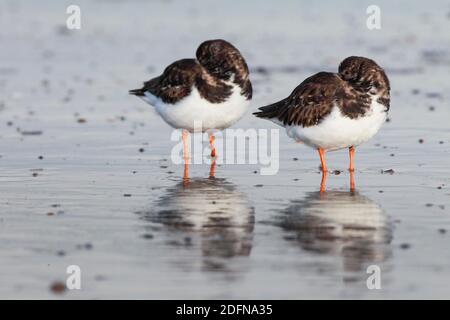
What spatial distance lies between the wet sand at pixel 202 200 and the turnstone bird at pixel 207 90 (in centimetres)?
69

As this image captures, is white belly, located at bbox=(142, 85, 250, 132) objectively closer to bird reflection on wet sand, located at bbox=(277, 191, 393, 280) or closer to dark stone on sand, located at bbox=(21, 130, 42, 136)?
bird reflection on wet sand, located at bbox=(277, 191, 393, 280)

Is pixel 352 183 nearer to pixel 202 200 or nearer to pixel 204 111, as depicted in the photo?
pixel 202 200

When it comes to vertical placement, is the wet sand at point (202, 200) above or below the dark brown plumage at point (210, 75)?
below

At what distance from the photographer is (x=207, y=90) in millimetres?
15391

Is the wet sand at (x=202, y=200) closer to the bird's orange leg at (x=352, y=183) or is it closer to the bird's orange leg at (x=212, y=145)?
the bird's orange leg at (x=352, y=183)

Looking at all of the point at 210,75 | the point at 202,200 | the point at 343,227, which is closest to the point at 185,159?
the point at 210,75

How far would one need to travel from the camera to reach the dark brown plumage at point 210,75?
15.4 meters

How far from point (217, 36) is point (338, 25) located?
4.55 meters

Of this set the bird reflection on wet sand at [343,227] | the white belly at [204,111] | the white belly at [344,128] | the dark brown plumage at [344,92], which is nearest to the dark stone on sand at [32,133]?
the white belly at [204,111]

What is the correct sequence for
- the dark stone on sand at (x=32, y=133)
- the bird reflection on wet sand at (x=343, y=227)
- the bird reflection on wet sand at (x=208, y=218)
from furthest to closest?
1. the dark stone on sand at (x=32, y=133)
2. the bird reflection on wet sand at (x=208, y=218)
3. the bird reflection on wet sand at (x=343, y=227)

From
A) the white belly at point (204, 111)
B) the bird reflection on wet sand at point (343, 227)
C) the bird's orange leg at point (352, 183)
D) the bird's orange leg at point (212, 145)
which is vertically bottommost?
the bird reflection on wet sand at point (343, 227)

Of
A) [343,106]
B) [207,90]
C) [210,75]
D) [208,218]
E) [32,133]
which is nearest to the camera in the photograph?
[208,218]

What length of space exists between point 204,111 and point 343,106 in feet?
7.88

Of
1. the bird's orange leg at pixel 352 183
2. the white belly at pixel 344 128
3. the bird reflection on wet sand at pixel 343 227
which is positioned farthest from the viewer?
the white belly at pixel 344 128
